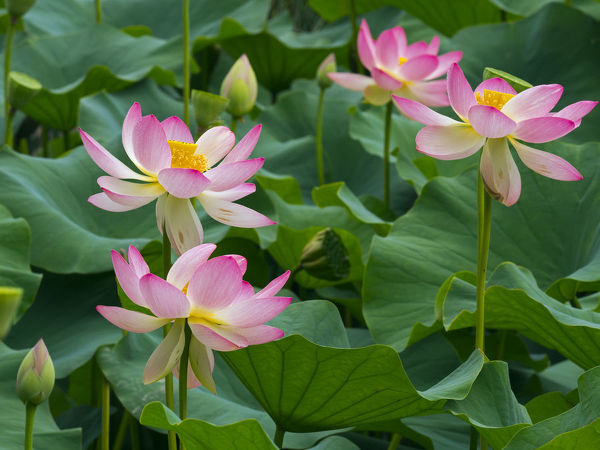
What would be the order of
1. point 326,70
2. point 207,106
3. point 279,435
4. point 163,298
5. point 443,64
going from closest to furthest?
point 163,298
point 279,435
point 207,106
point 443,64
point 326,70

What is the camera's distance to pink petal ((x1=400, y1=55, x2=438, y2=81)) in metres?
1.21

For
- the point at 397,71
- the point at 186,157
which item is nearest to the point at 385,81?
the point at 397,71

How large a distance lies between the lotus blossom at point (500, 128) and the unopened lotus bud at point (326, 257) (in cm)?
38

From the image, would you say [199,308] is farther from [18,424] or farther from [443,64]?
[443,64]

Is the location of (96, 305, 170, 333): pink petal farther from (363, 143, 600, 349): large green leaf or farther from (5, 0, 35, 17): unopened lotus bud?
(5, 0, 35, 17): unopened lotus bud

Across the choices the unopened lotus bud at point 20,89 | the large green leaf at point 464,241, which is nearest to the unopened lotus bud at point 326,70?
the large green leaf at point 464,241

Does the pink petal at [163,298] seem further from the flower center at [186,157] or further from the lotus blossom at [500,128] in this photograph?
the lotus blossom at [500,128]

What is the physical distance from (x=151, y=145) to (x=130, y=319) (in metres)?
0.14

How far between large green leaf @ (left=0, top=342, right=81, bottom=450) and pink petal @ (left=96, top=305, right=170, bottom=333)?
28cm

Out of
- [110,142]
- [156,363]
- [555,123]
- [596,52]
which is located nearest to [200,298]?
[156,363]

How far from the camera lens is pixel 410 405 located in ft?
2.28

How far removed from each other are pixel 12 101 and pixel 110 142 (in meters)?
0.17

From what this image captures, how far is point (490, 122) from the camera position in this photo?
2.13 ft

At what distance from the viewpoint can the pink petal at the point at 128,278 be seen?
1.77ft
